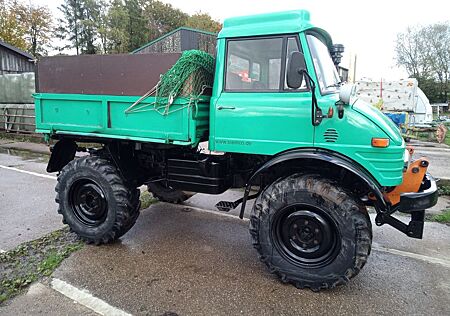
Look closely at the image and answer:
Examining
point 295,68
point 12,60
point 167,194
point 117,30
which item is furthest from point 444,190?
point 117,30

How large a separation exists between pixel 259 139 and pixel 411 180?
5.29 ft

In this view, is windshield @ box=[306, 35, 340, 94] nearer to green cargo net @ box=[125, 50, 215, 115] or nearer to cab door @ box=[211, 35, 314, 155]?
cab door @ box=[211, 35, 314, 155]

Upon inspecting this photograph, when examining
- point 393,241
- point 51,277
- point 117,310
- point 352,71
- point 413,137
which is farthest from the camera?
point 413,137

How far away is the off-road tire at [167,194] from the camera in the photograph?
19.4 ft

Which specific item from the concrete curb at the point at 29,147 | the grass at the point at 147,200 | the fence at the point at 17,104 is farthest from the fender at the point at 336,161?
the fence at the point at 17,104

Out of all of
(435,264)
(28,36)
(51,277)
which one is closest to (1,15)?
(28,36)

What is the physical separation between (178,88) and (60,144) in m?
2.31

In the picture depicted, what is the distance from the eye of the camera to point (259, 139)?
3549mm

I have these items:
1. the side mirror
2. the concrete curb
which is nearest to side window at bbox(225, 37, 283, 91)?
the side mirror

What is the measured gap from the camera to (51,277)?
353 centimetres

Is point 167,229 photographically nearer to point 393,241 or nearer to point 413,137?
point 393,241

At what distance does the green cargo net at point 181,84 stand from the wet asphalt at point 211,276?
1.75 meters

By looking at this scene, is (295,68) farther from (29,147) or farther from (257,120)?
(29,147)

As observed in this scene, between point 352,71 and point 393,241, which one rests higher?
point 352,71
